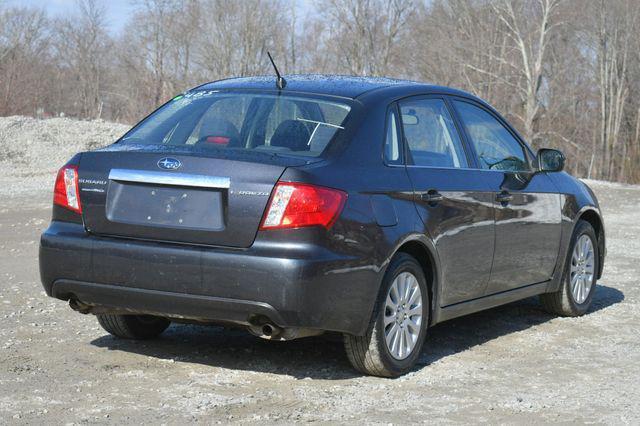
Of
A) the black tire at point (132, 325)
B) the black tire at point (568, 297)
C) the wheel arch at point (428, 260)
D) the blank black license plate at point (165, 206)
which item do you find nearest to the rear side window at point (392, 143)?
the wheel arch at point (428, 260)

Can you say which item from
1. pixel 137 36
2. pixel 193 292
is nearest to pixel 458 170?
pixel 193 292

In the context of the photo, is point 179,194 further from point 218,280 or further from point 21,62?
point 21,62

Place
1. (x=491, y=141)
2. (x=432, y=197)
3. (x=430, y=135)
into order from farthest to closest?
(x=491, y=141)
(x=430, y=135)
(x=432, y=197)

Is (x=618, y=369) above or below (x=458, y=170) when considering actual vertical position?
below

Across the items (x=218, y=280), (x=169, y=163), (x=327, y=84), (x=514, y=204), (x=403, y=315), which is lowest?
(x=403, y=315)

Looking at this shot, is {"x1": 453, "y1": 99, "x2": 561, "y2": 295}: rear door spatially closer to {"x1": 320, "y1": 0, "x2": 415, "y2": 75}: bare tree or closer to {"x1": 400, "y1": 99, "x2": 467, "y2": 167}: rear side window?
{"x1": 400, "y1": 99, "x2": 467, "y2": 167}: rear side window

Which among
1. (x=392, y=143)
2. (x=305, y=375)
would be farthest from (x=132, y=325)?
(x=392, y=143)

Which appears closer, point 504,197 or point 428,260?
point 428,260

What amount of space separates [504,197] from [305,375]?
76.9 inches

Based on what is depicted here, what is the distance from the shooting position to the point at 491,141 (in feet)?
24.4

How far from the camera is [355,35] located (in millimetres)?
56000

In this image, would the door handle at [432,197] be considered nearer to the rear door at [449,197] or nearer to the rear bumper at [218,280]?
the rear door at [449,197]

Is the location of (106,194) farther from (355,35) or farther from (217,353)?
(355,35)

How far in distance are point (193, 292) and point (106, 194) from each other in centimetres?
74
